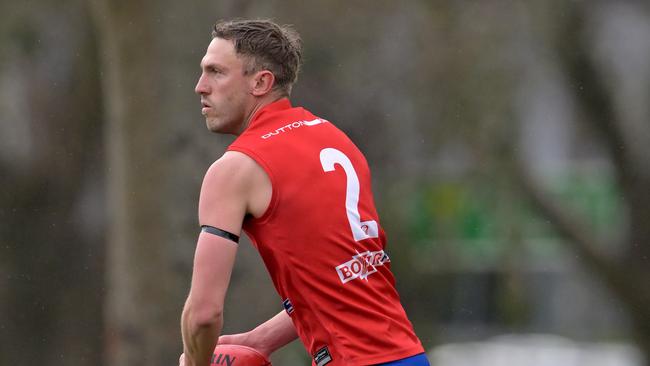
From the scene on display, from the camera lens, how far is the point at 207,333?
3.88 metres

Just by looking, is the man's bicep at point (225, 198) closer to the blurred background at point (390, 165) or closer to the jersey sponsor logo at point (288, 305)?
the jersey sponsor logo at point (288, 305)

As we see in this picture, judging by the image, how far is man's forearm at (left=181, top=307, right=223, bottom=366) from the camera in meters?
3.86

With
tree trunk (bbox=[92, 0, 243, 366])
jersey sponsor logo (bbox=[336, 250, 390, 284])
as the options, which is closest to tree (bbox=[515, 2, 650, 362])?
tree trunk (bbox=[92, 0, 243, 366])

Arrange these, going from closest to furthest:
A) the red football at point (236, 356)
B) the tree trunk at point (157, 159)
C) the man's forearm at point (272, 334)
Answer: the red football at point (236, 356) → the man's forearm at point (272, 334) → the tree trunk at point (157, 159)

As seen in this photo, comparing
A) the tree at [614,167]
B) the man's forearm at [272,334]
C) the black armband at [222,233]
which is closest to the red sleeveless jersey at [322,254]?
the black armband at [222,233]

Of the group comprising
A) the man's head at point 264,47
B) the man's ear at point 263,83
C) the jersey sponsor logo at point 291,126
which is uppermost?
the man's head at point 264,47

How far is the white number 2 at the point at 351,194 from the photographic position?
406 centimetres

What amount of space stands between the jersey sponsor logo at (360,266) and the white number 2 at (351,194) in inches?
2.5

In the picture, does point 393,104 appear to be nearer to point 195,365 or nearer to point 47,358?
point 47,358

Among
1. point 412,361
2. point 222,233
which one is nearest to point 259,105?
point 222,233

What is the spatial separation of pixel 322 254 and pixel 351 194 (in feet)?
0.82

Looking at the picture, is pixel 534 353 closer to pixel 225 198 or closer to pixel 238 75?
pixel 238 75

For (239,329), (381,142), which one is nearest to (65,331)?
(381,142)

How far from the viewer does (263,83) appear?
4.28 m
